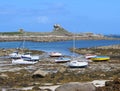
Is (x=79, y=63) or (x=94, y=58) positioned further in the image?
(x=94, y=58)

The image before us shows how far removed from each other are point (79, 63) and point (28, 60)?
13.2 m

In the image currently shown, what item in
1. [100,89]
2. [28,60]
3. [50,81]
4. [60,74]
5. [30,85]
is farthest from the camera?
[28,60]

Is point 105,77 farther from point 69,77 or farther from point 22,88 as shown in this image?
point 22,88

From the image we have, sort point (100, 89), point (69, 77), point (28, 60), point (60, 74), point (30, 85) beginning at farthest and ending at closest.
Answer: point (28, 60) < point (60, 74) < point (69, 77) < point (30, 85) < point (100, 89)

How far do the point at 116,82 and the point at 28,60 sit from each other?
43486mm

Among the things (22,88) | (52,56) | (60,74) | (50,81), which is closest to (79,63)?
(60,74)

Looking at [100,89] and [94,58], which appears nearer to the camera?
[100,89]

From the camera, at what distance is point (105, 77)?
140 feet

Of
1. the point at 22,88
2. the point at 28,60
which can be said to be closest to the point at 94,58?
the point at 28,60

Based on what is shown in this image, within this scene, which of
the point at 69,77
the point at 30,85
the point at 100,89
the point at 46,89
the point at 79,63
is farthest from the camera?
the point at 79,63

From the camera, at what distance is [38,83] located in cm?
3791

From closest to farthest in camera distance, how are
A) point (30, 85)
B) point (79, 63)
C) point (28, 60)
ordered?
point (30, 85)
point (79, 63)
point (28, 60)

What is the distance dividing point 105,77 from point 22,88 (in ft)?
35.6

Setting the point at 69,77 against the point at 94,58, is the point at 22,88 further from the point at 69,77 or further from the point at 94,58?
the point at 94,58
